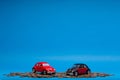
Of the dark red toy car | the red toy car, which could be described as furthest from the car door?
the red toy car

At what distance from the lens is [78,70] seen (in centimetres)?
934

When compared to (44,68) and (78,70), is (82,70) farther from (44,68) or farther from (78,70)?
(44,68)

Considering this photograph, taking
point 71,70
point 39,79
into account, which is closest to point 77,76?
point 71,70

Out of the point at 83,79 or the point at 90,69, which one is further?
the point at 90,69

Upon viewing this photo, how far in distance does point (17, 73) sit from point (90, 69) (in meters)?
1.50

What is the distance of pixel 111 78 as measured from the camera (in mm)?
9172

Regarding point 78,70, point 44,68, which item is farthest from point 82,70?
point 44,68

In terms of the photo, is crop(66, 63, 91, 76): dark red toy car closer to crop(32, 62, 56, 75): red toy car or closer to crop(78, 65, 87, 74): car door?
crop(78, 65, 87, 74): car door

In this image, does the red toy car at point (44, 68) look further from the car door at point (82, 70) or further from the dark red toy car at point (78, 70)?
the car door at point (82, 70)

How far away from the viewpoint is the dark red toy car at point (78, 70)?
934 centimetres

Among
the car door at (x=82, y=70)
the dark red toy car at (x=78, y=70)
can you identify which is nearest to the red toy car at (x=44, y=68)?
the dark red toy car at (x=78, y=70)

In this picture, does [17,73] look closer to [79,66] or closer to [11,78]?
[11,78]

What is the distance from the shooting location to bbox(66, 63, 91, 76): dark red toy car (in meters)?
9.34

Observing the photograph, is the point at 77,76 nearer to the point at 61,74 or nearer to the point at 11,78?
the point at 61,74
